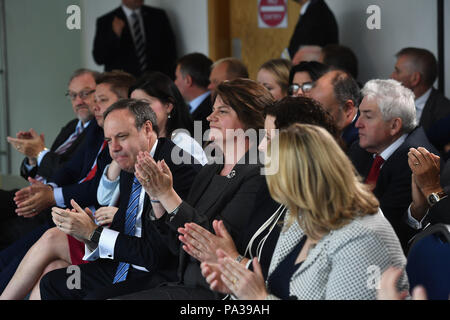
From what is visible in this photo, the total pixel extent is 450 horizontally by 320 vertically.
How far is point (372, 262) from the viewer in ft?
5.87

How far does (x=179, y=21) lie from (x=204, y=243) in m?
4.84

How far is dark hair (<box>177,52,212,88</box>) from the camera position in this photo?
17.1 ft

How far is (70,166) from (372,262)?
2.73m

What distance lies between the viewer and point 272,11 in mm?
6242

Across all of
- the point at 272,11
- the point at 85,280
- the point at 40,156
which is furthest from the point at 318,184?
the point at 272,11

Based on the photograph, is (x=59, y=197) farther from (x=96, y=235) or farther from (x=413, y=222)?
(x=413, y=222)

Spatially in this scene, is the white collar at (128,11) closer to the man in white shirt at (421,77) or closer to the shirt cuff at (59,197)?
the man in white shirt at (421,77)

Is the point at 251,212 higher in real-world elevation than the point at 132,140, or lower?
lower

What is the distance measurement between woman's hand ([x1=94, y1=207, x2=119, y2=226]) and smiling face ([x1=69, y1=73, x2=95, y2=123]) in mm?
1453

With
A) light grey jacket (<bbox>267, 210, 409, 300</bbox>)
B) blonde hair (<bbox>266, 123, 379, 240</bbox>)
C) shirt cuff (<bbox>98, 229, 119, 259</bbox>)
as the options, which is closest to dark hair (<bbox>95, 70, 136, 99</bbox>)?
shirt cuff (<bbox>98, 229, 119, 259</bbox>)

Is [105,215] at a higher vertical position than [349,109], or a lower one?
lower
